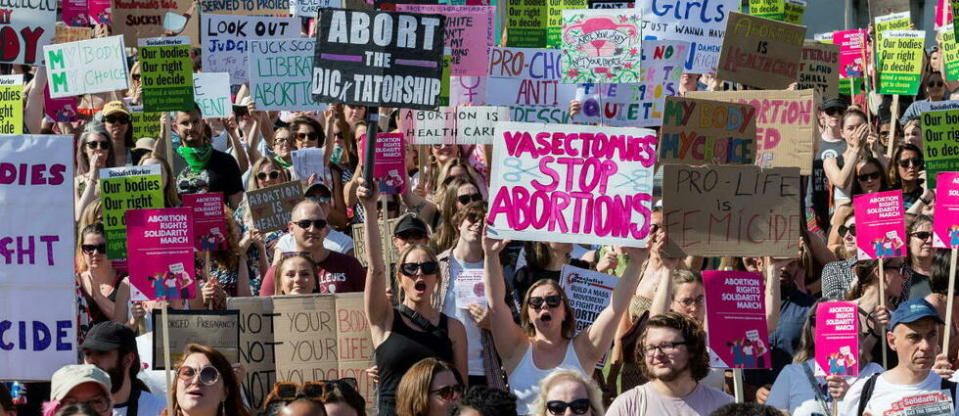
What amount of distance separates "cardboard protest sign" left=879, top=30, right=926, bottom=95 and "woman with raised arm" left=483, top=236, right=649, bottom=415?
7.41m

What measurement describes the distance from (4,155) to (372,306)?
177 cm

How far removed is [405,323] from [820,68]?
680 cm

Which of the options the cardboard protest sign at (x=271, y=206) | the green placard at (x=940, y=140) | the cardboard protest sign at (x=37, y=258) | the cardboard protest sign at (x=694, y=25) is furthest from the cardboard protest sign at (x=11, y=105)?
the cardboard protest sign at (x=694, y=25)

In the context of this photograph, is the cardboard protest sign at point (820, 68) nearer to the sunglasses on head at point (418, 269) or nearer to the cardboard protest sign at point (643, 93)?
the cardboard protest sign at point (643, 93)

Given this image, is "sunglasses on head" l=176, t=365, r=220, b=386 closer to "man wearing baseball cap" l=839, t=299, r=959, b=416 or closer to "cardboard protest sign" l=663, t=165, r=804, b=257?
"cardboard protest sign" l=663, t=165, r=804, b=257

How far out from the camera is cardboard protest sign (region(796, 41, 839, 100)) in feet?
→ 46.6

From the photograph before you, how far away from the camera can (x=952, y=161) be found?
11125 mm

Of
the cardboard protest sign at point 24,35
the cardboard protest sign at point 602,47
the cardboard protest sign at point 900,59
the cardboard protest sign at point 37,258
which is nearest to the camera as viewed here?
the cardboard protest sign at point 37,258

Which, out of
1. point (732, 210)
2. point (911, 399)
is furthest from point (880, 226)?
point (911, 399)

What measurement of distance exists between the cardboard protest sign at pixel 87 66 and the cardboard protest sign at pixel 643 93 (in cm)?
340

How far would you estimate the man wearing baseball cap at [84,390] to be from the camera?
691cm

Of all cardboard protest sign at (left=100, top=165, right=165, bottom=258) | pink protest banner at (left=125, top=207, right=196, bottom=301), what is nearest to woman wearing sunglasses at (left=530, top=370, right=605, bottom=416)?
pink protest banner at (left=125, top=207, right=196, bottom=301)

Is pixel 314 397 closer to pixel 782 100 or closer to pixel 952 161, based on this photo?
pixel 782 100

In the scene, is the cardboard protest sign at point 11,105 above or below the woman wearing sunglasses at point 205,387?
above
